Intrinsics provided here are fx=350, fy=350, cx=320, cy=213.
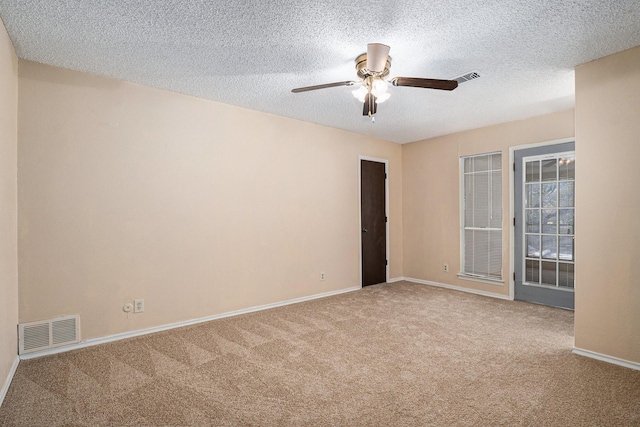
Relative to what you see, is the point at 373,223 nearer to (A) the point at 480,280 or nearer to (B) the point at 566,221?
(A) the point at 480,280

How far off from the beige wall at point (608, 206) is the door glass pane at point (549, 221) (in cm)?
160

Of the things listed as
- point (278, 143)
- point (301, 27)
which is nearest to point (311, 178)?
point (278, 143)

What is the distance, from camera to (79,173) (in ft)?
10.2

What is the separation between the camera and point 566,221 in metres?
4.29

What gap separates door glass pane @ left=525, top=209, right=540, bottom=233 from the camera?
4.58 meters

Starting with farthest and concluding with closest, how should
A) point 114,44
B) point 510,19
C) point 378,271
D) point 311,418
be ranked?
1. point 378,271
2. point 114,44
3. point 510,19
4. point 311,418

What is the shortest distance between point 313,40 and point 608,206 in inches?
104

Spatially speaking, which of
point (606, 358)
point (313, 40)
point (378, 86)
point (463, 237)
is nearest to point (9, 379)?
point (313, 40)

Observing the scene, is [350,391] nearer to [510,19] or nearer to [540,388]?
[540,388]

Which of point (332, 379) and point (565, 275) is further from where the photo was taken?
point (565, 275)

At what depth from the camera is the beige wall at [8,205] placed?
2.33 meters

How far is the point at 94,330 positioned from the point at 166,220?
1.17 metres

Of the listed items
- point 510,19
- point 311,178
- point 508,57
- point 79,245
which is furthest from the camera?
point 311,178

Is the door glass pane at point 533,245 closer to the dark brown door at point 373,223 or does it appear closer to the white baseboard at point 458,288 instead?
the white baseboard at point 458,288
